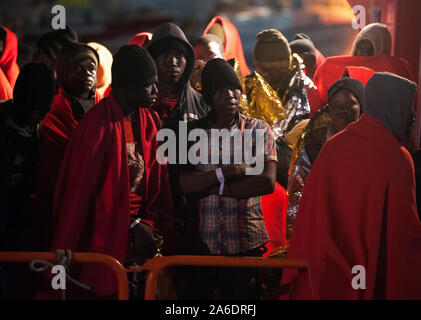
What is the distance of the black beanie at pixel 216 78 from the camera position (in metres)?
3.37

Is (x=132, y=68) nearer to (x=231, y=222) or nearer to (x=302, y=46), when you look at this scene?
(x=231, y=222)

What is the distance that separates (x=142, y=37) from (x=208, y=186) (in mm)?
1833

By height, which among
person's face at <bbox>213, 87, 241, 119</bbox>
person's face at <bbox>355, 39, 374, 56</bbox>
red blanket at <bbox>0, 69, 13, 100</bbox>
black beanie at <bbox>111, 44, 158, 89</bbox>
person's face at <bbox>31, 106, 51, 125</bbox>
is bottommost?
person's face at <bbox>31, 106, 51, 125</bbox>

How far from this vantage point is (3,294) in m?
3.35

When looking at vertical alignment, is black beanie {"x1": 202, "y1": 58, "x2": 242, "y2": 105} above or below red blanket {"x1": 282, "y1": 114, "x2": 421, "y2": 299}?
above

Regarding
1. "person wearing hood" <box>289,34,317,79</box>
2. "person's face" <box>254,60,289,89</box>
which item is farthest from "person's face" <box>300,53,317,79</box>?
"person's face" <box>254,60,289,89</box>

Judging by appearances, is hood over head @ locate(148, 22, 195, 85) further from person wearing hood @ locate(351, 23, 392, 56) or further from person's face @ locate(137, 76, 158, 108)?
person wearing hood @ locate(351, 23, 392, 56)

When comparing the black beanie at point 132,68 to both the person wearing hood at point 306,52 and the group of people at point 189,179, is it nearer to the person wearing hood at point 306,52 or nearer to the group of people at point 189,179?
the group of people at point 189,179

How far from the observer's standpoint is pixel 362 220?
3.19 m

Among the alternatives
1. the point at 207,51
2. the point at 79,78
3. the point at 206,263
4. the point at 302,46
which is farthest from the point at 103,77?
the point at 206,263

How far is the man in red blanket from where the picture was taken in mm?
3309

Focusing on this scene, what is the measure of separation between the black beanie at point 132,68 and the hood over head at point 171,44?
0.33 m
